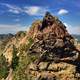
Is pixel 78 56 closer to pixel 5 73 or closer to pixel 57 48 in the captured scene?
pixel 57 48

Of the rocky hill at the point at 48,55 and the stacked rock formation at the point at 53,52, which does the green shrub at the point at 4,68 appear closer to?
the rocky hill at the point at 48,55

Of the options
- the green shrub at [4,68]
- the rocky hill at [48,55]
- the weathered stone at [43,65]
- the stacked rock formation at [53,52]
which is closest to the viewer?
the stacked rock formation at [53,52]

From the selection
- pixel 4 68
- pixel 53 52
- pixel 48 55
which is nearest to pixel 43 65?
pixel 48 55

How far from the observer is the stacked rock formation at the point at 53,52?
4884 inches

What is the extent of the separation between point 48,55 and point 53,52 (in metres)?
3.44

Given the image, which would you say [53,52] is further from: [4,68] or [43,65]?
[4,68]

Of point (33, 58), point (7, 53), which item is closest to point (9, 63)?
point (7, 53)

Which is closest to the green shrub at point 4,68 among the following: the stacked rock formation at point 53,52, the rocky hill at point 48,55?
the rocky hill at point 48,55

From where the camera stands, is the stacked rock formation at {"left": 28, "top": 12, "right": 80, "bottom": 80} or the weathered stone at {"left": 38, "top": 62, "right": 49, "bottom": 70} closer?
the stacked rock formation at {"left": 28, "top": 12, "right": 80, "bottom": 80}

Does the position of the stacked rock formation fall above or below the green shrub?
above

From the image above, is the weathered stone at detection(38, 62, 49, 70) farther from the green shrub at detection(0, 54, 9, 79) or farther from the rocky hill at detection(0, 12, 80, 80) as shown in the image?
the green shrub at detection(0, 54, 9, 79)

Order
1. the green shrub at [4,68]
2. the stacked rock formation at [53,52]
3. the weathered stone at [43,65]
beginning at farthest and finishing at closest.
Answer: the green shrub at [4,68] < the weathered stone at [43,65] < the stacked rock formation at [53,52]

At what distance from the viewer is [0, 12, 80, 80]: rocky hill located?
12459 centimetres

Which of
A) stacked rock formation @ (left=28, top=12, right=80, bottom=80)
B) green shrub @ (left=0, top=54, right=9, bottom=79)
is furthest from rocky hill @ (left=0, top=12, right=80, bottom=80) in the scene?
green shrub @ (left=0, top=54, right=9, bottom=79)
